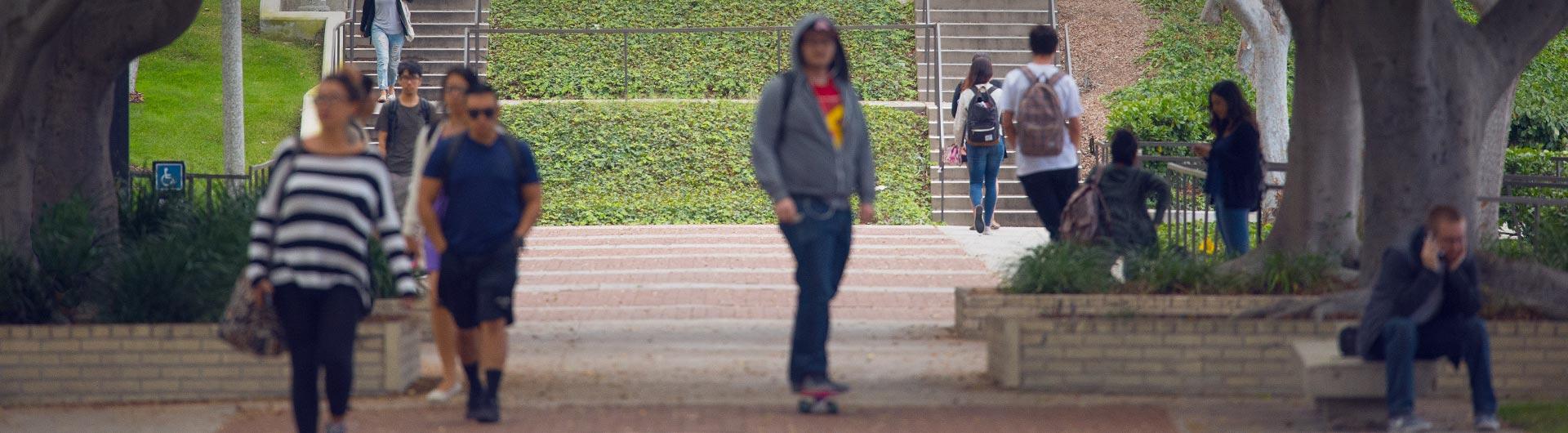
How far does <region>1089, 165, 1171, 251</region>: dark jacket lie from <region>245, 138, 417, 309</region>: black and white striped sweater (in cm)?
501

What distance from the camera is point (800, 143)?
739cm

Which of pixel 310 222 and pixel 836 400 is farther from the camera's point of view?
pixel 836 400

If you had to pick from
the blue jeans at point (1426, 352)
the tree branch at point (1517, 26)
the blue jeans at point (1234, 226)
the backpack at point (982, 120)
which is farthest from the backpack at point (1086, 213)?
the backpack at point (982, 120)

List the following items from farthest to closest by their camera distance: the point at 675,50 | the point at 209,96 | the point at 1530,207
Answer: the point at 209,96 < the point at 675,50 < the point at 1530,207

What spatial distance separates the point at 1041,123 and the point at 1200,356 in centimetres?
296

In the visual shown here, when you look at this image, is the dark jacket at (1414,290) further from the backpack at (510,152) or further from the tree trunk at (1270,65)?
the tree trunk at (1270,65)

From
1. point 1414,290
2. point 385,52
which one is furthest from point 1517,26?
point 385,52

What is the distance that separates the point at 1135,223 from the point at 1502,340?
2583 mm

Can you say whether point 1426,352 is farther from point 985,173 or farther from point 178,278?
point 985,173

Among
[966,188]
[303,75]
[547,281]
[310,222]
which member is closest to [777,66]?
[966,188]

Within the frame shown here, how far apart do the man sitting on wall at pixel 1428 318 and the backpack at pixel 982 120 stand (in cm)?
921

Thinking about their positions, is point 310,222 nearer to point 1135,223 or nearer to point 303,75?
point 1135,223

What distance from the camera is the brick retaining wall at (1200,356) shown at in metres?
8.02

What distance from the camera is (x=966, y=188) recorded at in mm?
19562
